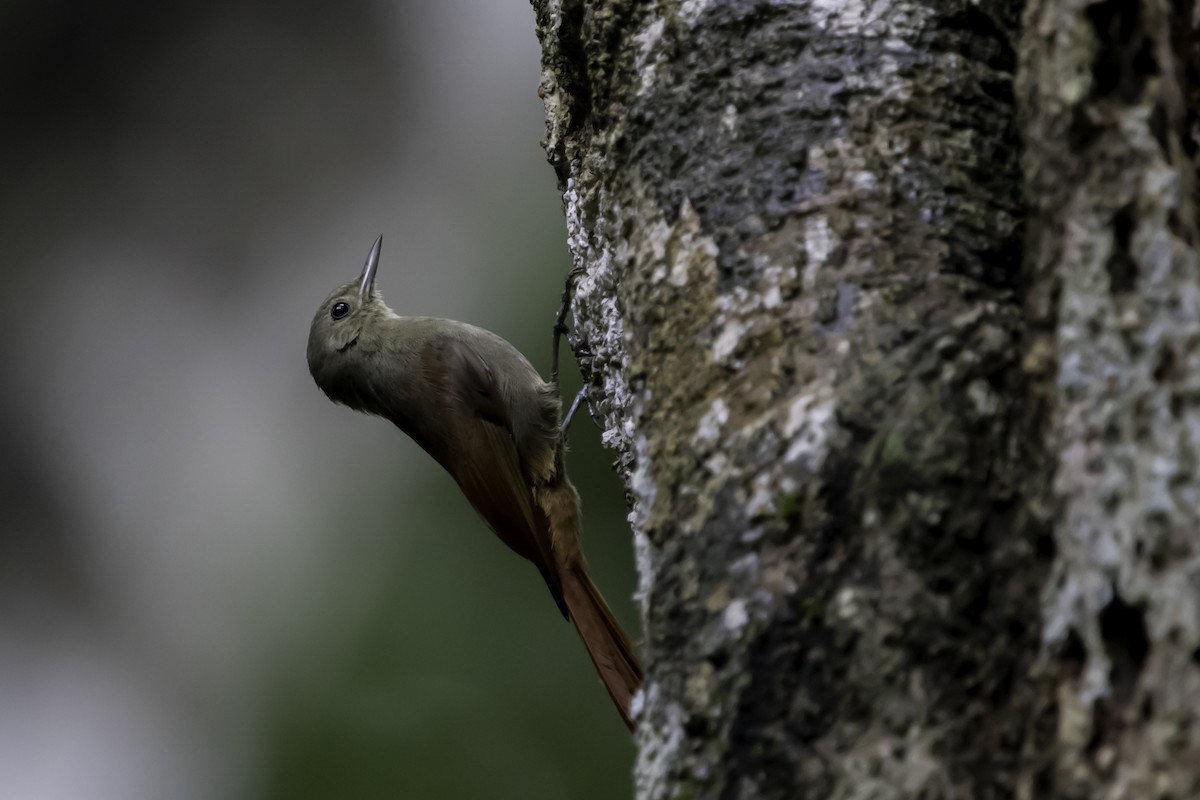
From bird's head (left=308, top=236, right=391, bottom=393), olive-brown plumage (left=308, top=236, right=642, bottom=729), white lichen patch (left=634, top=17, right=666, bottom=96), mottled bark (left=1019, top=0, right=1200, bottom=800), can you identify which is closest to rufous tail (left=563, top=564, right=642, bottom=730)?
olive-brown plumage (left=308, top=236, right=642, bottom=729)

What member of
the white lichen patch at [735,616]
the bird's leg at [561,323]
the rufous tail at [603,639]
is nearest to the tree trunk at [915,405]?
the white lichen patch at [735,616]

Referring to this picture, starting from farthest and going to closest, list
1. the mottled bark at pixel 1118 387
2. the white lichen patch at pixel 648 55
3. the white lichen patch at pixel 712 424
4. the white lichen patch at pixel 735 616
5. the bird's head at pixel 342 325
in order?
the bird's head at pixel 342 325 → the white lichen patch at pixel 648 55 → the white lichen patch at pixel 712 424 → the white lichen patch at pixel 735 616 → the mottled bark at pixel 1118 387

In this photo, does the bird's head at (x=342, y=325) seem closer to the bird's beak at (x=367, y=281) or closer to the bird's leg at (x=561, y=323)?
the bird's beak at (x=367, y=281)

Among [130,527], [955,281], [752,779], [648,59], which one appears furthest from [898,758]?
[130,527]

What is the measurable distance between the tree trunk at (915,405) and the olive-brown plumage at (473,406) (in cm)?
219

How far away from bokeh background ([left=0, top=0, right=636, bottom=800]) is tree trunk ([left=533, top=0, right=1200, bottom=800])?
3.75 metres

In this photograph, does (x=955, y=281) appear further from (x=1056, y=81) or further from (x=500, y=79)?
(x=500, y=79)

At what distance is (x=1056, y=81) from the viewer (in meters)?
1.40

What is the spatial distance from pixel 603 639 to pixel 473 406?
1.18m

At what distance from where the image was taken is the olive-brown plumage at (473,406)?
409cm

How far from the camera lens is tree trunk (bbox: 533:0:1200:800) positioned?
4.12 feet

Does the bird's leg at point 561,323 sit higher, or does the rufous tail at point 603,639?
the bird's leg at point 561,323

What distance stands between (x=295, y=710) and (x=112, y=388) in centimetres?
188

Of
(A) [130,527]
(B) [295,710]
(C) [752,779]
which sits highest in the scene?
(C) [752,779]
